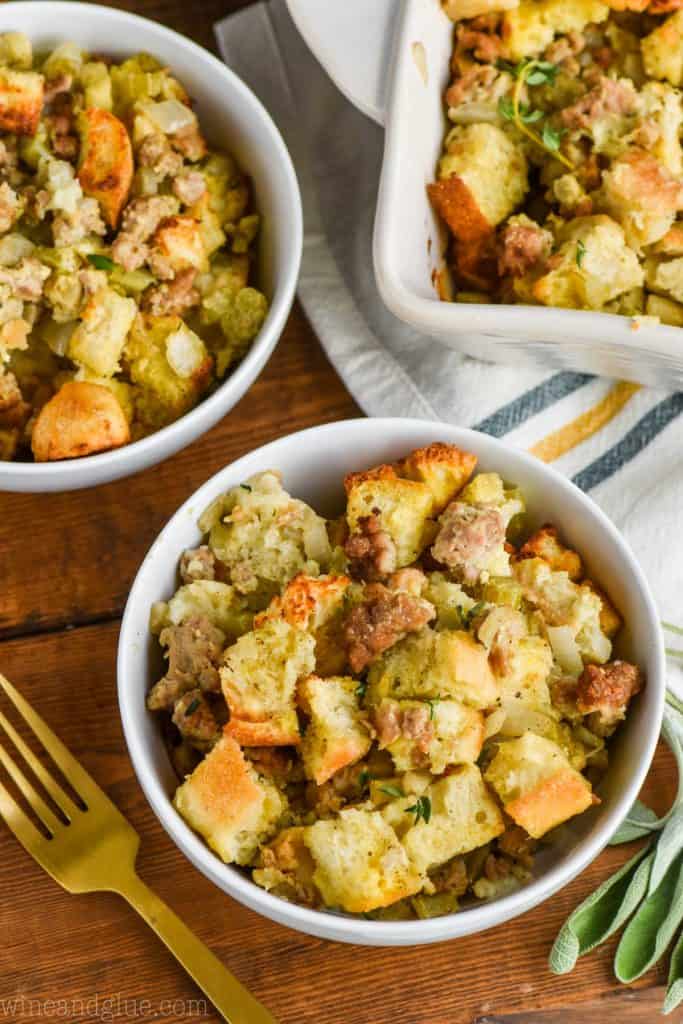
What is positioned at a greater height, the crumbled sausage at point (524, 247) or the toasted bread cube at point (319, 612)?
the crumbled sausage at point (524, 247)

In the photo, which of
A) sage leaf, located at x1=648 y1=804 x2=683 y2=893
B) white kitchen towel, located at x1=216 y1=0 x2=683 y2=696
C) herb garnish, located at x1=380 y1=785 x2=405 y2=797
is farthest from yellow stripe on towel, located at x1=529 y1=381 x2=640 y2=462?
herb garnish, located at x1=380 y1=785 x2=405 y2=797

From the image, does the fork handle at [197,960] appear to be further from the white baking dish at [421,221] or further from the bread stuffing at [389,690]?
the white baking dish at [421,221]

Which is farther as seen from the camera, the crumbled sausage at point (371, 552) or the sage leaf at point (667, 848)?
the sage leaf at point (667, 848)

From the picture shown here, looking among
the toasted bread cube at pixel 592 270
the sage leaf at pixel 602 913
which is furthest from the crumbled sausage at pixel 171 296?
the sage leaf at pixel 602 913

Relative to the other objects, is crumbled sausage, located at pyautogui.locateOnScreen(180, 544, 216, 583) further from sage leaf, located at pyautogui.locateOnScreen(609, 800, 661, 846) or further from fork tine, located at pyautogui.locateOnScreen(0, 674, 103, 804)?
sage leaf, located at pyautogui.locateOnScreen(609, 800, 661, 846)

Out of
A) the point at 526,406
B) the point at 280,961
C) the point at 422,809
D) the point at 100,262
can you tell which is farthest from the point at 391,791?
the point at 100,262
